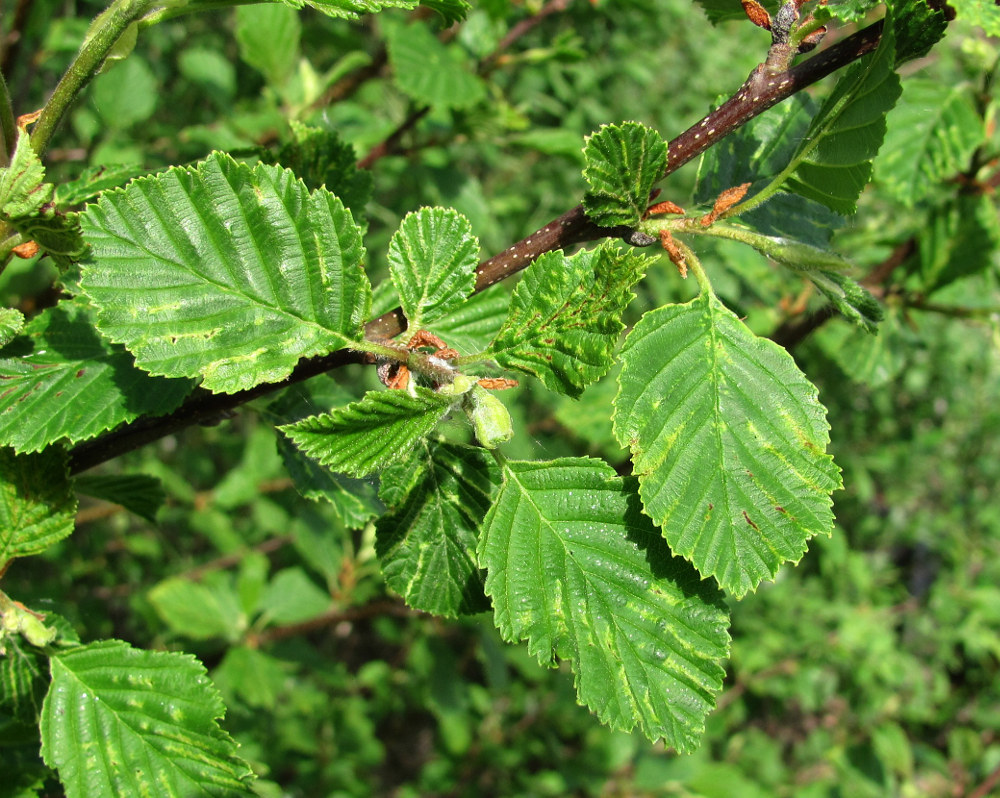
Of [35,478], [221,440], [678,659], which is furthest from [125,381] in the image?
[221,440]

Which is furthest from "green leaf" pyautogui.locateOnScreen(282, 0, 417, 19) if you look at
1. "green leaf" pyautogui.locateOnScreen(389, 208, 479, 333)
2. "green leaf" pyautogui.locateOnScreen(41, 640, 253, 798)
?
"green leaf" pyautogui.locateOnScreen(41, 640, 253, 798)

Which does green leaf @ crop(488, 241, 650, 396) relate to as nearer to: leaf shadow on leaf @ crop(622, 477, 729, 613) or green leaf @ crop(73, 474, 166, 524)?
leaf shadow on leaf @ crop(622, 477, 729, 613)

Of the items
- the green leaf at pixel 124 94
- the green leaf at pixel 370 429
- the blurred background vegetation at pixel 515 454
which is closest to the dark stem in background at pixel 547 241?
the green leaf at pixel 370 429

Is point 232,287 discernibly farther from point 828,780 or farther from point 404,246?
point 828,780

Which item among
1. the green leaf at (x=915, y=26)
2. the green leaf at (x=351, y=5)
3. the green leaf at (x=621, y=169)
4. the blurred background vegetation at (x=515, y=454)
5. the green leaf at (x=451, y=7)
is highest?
the green leaf at (x=915, y=26)

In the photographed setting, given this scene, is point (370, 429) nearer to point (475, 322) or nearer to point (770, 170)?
point (475, 322)

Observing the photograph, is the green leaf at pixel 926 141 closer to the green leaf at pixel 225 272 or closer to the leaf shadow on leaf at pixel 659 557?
the leaf shadow on leaf at pixel 659 557
